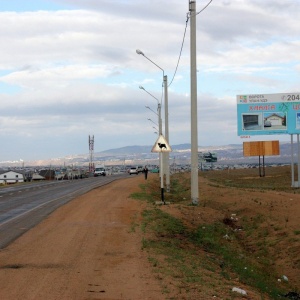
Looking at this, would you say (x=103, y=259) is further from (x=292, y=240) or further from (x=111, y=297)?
(x=292, y=240)

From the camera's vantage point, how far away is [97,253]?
41.5 ft

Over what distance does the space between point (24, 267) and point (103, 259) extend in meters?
1.64

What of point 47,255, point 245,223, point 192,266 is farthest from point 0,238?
point 245,223

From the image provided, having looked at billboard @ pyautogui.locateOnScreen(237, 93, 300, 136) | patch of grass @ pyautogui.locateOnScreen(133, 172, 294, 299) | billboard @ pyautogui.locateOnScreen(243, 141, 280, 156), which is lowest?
patch of grass @ pyautogui.locateOnScreen(133, 172, 294, 299)

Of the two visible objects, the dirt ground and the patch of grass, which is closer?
the dirt ground

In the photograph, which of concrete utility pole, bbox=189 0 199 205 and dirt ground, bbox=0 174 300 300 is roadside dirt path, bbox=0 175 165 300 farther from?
concrete utility pole, bbox=189 0 199 205

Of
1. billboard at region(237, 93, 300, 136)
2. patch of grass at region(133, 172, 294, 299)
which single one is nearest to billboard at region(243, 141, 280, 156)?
billboard at region(237, 93, 300, 136)

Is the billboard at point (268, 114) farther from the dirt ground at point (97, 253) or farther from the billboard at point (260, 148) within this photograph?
the billboard at point (260, 148)

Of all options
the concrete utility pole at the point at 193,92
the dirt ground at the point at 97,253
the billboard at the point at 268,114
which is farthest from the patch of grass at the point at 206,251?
the billboard at the point at 268,114

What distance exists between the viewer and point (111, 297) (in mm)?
8750

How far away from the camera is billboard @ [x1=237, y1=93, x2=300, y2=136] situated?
43.9 meters

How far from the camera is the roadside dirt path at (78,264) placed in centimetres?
906

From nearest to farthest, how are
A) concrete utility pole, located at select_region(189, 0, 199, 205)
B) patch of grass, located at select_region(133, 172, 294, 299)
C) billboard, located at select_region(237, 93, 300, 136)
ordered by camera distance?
1. patch of grass, located at select_region(133, 172, 294, 299)
2. concrete utility pole, located at select_region(189, 0, 199, 205)
3. billboard, located at select_region(237, 93, 300, 136)

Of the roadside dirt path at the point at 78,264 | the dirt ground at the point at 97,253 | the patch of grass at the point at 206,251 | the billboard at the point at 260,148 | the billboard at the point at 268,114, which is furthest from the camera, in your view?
the billboard at the point at 260,148
